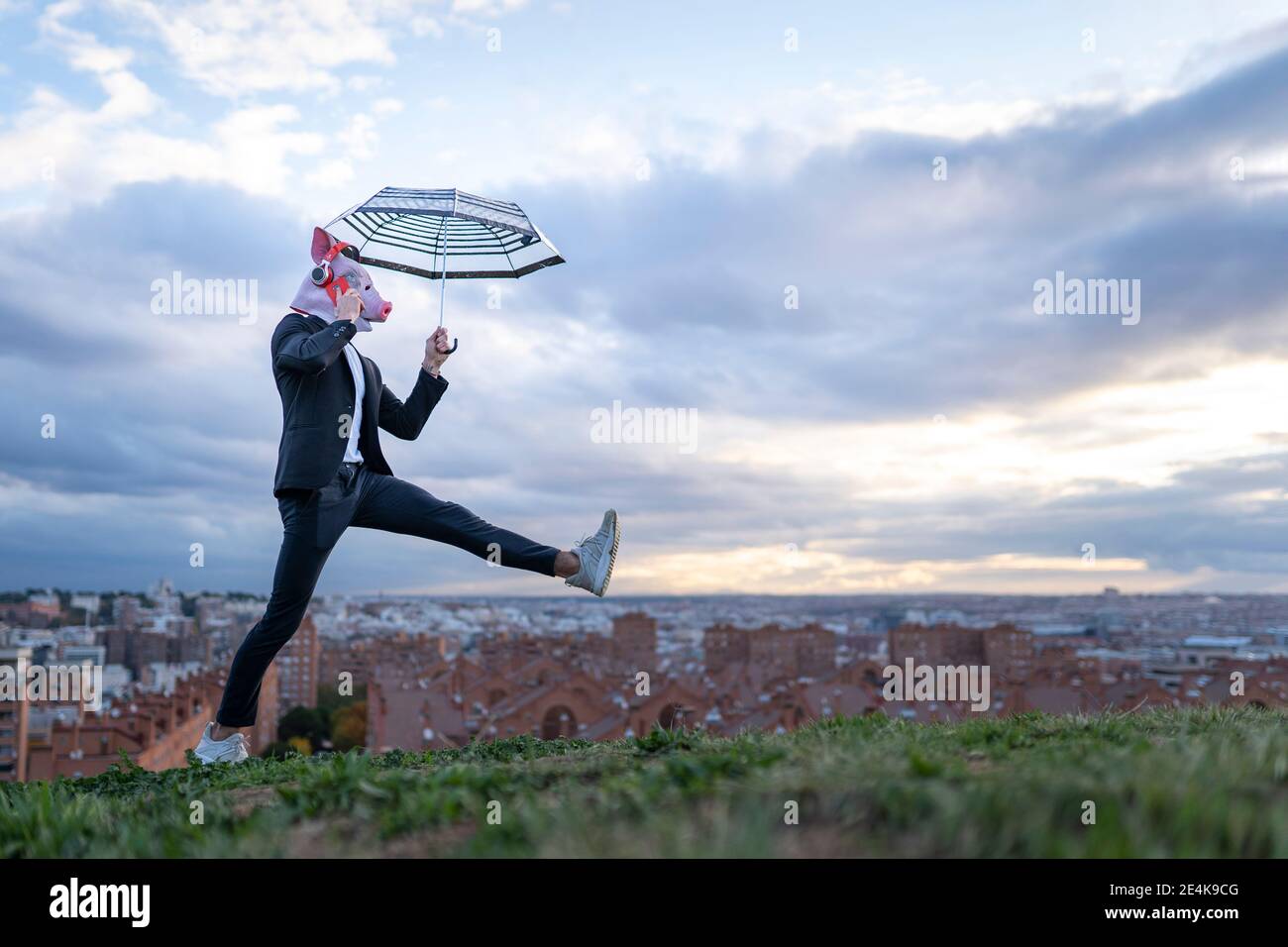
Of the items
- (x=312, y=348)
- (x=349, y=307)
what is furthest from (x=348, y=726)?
(x=312, y=348)

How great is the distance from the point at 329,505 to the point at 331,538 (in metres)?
0.17

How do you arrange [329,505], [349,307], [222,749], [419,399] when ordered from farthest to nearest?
[419,399], [222,749], [349,307], [329,505]

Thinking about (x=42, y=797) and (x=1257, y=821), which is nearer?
(x=1257, y=821)

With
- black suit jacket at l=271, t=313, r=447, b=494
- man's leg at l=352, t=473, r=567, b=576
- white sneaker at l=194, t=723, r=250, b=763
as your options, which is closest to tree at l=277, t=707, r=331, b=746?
white sneaker at l=194, t=723, r=250, b=763

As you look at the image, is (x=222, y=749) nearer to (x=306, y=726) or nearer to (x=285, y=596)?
(x=285, y=596)

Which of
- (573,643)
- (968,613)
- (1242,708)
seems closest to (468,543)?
(1242,708)

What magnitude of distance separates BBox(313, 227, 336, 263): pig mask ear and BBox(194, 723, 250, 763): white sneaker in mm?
2708

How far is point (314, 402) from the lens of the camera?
16.5 ft

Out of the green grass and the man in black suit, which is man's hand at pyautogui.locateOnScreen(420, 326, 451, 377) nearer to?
the man in black suit

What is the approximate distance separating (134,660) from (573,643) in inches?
1134

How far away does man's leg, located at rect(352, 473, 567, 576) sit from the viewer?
524 cm
